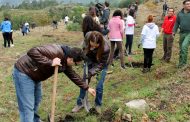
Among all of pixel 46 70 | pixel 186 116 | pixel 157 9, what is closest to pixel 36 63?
pixel 46 70

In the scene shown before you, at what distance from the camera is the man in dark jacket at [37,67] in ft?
18.4

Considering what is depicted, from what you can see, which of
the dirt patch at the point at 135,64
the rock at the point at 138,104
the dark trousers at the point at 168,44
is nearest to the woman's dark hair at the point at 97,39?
the rock at the point at 138,104

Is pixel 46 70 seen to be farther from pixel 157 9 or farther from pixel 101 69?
pixel 157 9

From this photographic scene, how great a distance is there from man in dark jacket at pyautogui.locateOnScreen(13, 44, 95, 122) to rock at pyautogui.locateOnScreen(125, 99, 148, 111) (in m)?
1.42

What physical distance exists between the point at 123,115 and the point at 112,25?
5.47m

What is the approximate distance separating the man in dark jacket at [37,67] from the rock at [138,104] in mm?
1420

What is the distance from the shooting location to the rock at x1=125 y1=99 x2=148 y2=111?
7.05 m

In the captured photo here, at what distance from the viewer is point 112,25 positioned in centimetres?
1188

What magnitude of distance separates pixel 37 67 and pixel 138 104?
231 cm

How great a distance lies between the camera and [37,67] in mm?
5781

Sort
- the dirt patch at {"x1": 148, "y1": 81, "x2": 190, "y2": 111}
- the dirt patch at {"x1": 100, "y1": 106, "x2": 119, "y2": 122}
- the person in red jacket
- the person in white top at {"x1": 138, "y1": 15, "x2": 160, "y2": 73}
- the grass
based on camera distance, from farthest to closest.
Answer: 1. the person in red jacket
2. the person in white top at {"x1": 138, "y1": 15, "x2": 160, "y2": 73}
3. the dirt patch at {"x1": 148, "y1": 81, "x2": 190, "y2": 111}
4. the grass
5. the dirt patch at {"x1": 100, "y1": 106, "x2": 119, "y2": 122}

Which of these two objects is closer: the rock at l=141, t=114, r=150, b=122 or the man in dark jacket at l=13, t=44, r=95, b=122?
the man in dark jacket at l=13, t=44, r=95, b=122

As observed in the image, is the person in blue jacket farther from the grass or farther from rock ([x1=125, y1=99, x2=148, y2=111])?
rock ([x1=125, y1=99, x2=148, y2=111])

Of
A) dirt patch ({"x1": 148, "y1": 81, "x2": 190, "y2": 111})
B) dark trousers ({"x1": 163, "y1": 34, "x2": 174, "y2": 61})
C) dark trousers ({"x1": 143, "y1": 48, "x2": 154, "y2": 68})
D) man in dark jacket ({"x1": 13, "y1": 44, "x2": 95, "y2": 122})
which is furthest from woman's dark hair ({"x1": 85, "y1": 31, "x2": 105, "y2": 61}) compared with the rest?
dark trousers ({"x1": 163, "y1": 34, "x2": 174, "y2": 61})
